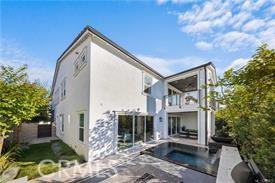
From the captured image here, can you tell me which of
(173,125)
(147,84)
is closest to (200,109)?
(147,84)

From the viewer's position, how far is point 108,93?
9.99m

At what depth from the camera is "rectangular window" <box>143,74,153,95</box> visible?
13938 millimetres

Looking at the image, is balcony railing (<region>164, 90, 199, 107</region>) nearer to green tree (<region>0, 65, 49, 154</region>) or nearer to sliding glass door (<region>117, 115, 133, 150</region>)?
sliding glass door (<region>117, 115, 133, 150</region>)

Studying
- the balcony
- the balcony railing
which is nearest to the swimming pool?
the balcony

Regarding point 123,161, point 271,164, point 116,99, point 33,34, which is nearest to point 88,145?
point 123,161

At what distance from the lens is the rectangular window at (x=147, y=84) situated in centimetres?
1394

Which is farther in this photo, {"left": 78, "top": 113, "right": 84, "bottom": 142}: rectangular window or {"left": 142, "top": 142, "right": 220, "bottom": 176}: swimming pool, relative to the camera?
{"left": 78, "top": 113, "right": 84, "bottom": 142}: rectangular window

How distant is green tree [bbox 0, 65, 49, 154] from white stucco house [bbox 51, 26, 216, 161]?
2873 millimetres

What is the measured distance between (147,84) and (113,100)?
5096mm

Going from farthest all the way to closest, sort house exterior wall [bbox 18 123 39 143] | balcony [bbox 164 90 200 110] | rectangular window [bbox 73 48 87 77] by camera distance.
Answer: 1. house exterior wall [bbox 18 123 39 143]
2. balcony [bbox 164 90 200 110]
3. rectangular window [bbox 73 48 87 77]

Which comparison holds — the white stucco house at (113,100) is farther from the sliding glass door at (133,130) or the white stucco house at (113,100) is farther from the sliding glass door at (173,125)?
the sliding glass door at (173,125)

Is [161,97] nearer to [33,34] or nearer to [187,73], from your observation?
[187,73]

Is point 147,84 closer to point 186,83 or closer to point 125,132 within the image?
point 125,132

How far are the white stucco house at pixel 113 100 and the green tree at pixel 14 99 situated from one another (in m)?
2.87
